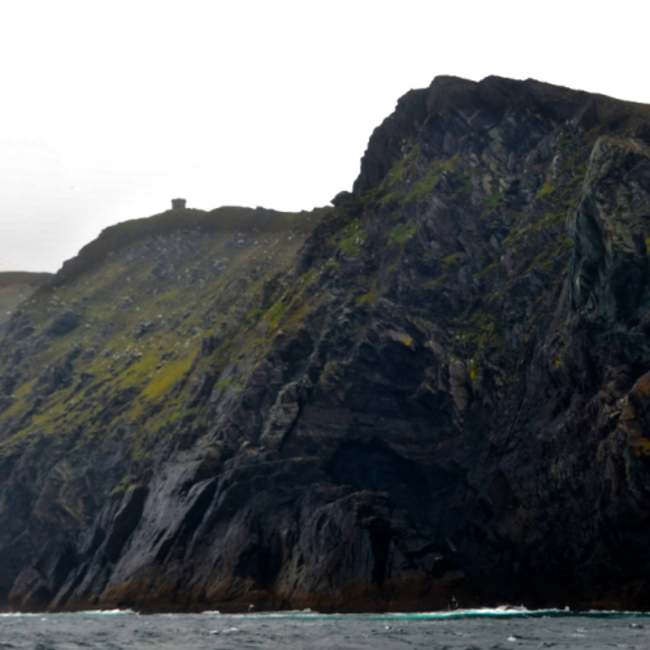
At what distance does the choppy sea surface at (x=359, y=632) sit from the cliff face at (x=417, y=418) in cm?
701

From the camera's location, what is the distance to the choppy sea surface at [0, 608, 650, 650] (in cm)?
4541

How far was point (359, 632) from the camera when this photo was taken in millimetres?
54156

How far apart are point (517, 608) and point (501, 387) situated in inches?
925

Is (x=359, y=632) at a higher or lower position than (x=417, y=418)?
lower

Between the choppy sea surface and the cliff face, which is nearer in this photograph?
the choppy sea surface

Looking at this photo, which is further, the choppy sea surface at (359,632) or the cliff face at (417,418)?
the cliff face at (417,418)

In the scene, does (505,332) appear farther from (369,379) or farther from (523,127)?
(523,127)

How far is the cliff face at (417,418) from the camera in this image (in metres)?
72.2

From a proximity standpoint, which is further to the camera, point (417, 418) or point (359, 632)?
point (417, 418)

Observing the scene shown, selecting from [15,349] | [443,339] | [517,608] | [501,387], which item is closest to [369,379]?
[443,339]

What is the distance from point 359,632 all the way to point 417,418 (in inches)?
1575

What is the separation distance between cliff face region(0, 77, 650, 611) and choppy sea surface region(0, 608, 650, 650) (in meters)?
7.01

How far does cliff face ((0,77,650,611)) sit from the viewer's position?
237 feet

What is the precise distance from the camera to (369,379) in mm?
94562
